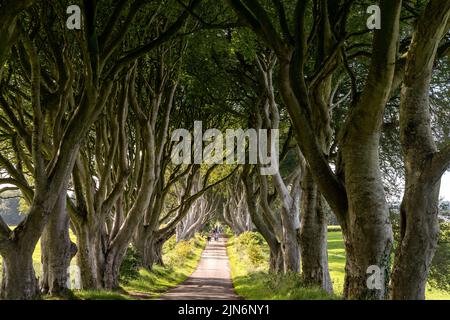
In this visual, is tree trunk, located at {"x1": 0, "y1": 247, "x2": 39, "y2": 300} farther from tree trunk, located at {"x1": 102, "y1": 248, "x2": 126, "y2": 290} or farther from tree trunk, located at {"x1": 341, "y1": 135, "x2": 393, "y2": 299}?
tree trunk, located at {"x1": 341, "y1": 135, "x2": 393, "y2": 299}

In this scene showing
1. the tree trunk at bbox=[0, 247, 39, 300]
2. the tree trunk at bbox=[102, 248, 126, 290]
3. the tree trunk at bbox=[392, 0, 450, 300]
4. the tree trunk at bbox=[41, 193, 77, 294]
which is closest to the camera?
the tree trunk at bbox=[392, 0, 450, 300]

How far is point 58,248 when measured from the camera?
10555mm

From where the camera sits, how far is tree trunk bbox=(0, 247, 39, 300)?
803 cm

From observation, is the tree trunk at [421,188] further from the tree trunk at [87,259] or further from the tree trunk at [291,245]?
the tree trunk at [87,259]

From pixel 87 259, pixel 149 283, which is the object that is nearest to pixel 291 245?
pixel 87 259

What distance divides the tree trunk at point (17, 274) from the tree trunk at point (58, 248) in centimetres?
220

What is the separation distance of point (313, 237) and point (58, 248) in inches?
235

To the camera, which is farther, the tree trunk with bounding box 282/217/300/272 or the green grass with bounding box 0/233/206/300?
the tree trunk with bounding box 282/217/300/272

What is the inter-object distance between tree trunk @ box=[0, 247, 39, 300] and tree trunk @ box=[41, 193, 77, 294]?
2.20m

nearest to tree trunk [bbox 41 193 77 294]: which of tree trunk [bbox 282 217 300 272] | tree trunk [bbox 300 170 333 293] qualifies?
tree trunk [bbox 300 170 333 293]

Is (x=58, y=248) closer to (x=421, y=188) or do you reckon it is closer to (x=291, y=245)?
(x=291, y=245)


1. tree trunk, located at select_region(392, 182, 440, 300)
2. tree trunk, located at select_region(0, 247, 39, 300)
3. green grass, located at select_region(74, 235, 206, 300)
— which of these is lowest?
green grass, located at select_region(74, 235, 206, 300)

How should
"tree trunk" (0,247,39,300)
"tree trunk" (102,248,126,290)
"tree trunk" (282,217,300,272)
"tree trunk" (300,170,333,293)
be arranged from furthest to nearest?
1. "tree trunk" (282,217,300,272)
2. "tree trunk" (102,248,126,290)
3. "tree trunk" (300,170,333,293)
4. "tree trunk" (0,247,39,300)

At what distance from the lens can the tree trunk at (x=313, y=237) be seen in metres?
10.7
